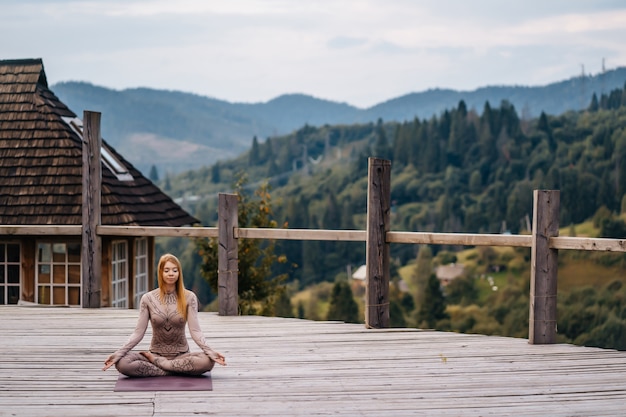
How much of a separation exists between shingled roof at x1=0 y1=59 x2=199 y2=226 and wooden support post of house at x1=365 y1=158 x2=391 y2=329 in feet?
29.9

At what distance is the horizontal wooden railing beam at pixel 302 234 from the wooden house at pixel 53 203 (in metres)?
7.57

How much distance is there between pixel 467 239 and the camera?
7.39 m

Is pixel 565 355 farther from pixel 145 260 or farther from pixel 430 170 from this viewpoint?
pixel 430 170

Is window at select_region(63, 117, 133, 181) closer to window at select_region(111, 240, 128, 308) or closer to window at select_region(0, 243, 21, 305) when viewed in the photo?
window at select_region(111, 240, 128, 308)

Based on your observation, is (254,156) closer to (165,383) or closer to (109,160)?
(109,160)

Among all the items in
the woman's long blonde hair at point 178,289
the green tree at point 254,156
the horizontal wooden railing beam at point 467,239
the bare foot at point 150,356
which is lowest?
the bare foot at point 150,356

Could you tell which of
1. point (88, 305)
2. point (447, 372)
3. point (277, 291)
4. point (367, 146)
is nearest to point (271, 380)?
point (447, 372)

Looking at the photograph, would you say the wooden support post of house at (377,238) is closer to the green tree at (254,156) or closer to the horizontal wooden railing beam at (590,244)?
the horizontal wooden railing beam at (590,244)

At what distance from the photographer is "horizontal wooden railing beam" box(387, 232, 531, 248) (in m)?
7.23

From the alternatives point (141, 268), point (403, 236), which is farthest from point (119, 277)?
point (403, 236)

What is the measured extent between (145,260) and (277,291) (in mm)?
7289

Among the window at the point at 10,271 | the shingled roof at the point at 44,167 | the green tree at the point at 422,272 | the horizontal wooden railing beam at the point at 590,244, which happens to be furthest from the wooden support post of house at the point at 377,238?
the green tree at the point at 422,272

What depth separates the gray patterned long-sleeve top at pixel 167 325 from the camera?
5.88 meters

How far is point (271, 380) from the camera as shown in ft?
19.2
